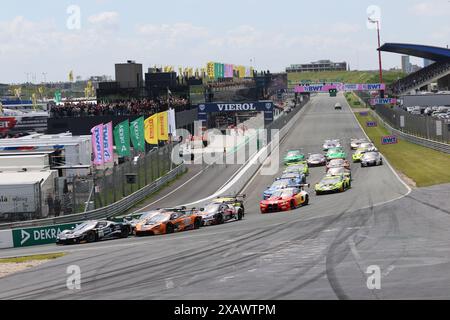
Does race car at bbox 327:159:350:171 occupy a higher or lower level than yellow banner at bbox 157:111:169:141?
lower

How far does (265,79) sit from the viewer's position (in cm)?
14338

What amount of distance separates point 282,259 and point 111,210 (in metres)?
19.6

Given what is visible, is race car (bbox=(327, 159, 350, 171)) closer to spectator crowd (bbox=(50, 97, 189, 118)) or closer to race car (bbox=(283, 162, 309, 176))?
race car (bbox=(283, 162, 309, 176))

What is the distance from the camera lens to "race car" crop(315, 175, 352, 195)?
41.0 m

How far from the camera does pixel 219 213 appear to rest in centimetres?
3416

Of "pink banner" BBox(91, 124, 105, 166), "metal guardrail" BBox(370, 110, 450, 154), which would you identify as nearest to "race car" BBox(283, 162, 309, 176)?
"pink banner" BBox(91, 124, 105, 166)

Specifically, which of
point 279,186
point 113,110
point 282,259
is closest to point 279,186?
point 279,186

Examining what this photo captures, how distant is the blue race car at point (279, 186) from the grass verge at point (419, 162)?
706 centimetres

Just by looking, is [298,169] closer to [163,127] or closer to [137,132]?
[137,132]

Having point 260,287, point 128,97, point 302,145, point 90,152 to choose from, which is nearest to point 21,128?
point 128,97

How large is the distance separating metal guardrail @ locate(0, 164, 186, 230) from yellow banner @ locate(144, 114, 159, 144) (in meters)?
3.06

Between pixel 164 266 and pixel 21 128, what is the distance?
8365 centimetres

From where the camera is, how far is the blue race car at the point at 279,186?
38631 mm

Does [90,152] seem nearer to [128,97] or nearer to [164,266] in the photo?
[164,266]
